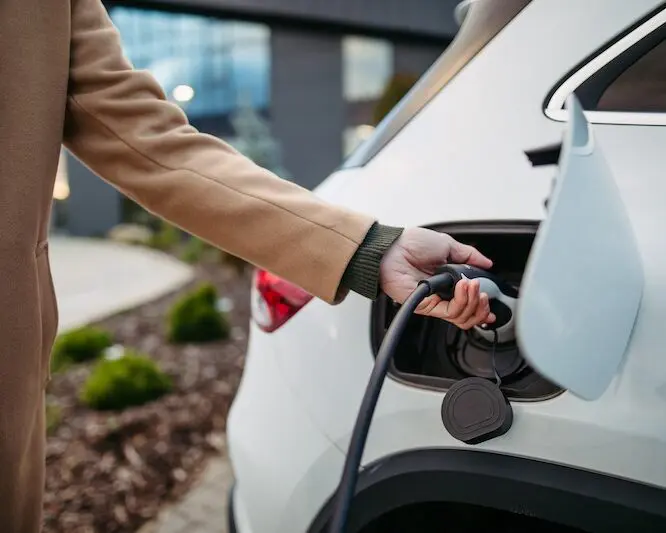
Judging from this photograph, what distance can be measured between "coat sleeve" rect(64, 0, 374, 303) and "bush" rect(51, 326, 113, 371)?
3526 millimetres

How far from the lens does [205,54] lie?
11.2 meters

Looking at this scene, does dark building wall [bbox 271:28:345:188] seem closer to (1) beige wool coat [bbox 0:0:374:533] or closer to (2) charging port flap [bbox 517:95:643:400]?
(1) beige wool coat [bbox 0:0:374:533]

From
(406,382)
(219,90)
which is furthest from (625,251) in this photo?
(219,90)

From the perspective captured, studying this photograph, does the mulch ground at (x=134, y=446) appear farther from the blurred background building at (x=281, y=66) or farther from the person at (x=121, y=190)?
the blurred background building at (x=281, y=66)

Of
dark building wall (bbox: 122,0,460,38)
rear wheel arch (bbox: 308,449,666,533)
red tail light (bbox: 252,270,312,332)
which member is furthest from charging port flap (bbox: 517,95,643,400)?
dark building wall (bbox: 122,0,460,38)

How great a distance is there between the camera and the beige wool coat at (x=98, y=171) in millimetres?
1112

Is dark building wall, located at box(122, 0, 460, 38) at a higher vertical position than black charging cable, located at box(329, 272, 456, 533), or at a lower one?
lower

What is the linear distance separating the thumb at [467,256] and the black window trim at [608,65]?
10.9 inches

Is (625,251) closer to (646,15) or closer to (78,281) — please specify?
(646,15)

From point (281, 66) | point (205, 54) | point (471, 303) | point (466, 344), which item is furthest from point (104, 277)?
point (471, 303)

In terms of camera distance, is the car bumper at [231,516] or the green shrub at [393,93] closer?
the car bumper at [231,516]

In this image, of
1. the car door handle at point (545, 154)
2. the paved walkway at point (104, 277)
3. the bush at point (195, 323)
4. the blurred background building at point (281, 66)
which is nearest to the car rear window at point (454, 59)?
the car door handle at point (545, 154)

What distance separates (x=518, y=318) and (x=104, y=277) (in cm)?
902

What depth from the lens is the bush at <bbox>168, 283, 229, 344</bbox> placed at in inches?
197
